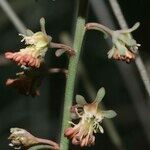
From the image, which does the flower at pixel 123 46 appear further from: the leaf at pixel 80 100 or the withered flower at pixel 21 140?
the withered flower at pixel 21 140

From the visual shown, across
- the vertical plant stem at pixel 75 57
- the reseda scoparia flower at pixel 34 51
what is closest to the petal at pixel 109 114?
the vertical plant stem at pixel 75 57

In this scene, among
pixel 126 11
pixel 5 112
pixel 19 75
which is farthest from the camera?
pixel 5 112

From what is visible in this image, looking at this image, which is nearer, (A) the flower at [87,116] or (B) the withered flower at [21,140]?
(A) the flower at [87,116]

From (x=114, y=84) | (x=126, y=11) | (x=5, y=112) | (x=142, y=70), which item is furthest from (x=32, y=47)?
(x=114, y=84)

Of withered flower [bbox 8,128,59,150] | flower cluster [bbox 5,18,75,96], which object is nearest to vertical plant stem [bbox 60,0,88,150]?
flower cluster [bbox 5,18,75,96]

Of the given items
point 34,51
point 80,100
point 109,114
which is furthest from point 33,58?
point 109,114

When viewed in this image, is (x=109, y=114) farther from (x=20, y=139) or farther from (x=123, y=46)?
(x=20, y=139)

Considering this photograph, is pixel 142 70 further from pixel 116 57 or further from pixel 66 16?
pixel 66 16
